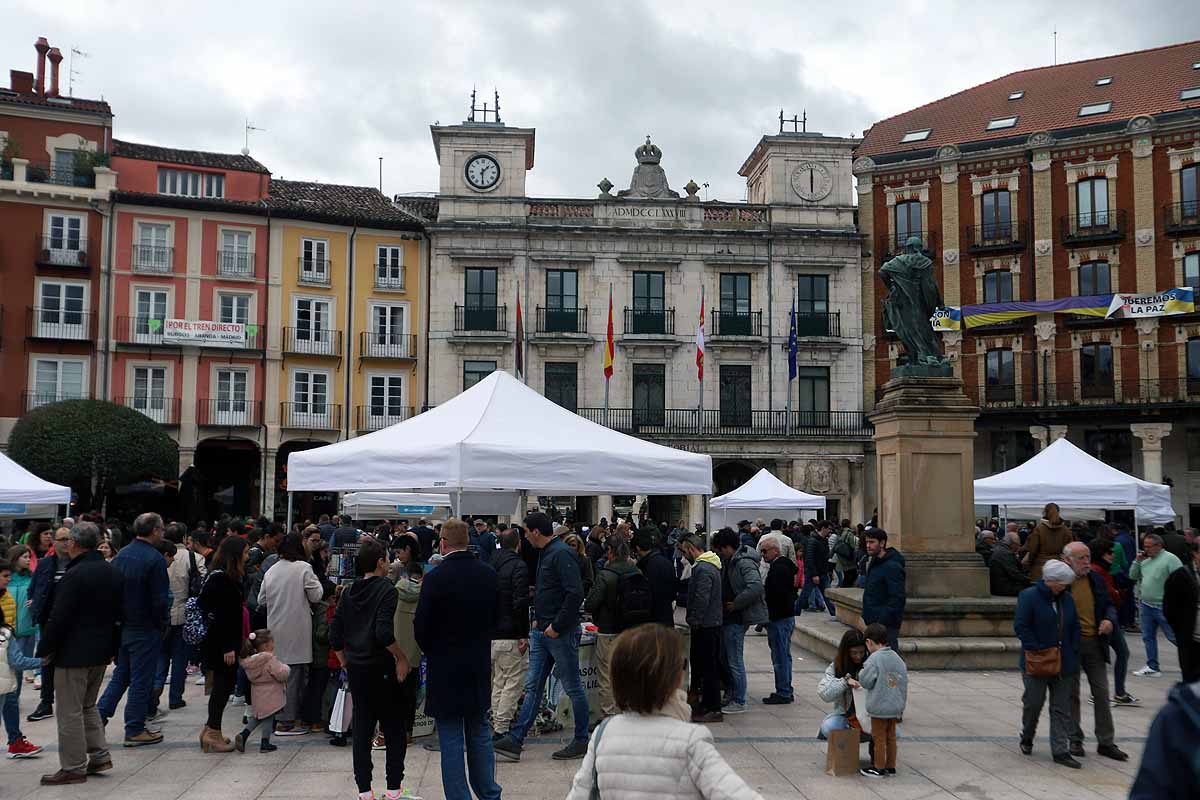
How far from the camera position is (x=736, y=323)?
122 feet

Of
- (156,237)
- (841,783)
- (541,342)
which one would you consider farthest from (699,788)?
(156,237)

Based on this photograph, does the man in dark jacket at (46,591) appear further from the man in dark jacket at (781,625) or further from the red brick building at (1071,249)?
the red brick building at (1071,249)

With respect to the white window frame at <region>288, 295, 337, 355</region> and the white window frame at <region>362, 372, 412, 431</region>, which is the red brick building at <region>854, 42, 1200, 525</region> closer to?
the white window frame at <region>362, 372, 412, 431</region>

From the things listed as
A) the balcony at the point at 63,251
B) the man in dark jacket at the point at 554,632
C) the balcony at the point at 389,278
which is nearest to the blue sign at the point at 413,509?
the balcony at the point at 389,278

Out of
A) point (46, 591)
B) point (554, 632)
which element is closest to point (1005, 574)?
point (554, 632)

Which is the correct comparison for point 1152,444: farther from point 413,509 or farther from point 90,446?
point 90,446

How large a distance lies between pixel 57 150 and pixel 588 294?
18973mm

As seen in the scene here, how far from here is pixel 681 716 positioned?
11.4 feet

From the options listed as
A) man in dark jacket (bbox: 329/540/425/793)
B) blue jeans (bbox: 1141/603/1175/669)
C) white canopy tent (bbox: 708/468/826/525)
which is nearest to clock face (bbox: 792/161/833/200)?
white canopy tent (bbox: 708/468/826/525)

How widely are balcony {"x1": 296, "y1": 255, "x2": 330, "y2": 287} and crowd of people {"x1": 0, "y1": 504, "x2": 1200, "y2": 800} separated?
26.4 meters

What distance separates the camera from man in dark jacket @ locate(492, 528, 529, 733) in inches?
335

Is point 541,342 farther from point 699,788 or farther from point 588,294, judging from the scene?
point 699,788

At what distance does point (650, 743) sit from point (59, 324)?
116 ft

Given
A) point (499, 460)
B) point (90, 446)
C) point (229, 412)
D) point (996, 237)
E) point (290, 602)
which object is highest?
point (996, 237)
